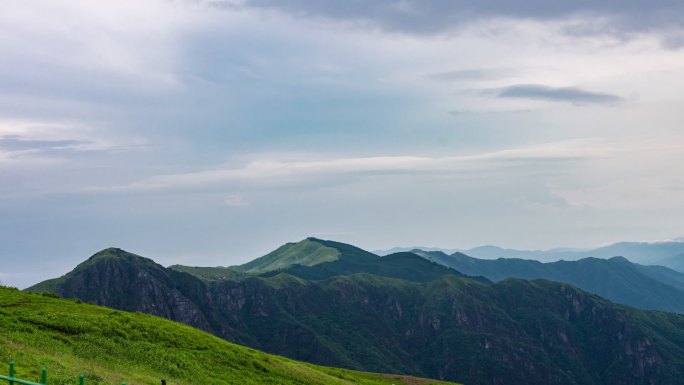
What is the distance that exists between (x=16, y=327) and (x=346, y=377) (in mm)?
54573

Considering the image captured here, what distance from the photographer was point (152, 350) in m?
70.8

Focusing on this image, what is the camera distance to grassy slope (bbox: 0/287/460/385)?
176ft

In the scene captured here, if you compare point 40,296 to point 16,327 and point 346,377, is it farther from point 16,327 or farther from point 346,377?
point 346,377

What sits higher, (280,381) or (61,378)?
(61,378)

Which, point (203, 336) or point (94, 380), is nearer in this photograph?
point (94, 380)

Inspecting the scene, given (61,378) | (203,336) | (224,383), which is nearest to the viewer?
A: (61,378)

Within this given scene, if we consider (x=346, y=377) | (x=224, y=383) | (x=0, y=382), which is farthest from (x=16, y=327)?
(x=346, y=377)

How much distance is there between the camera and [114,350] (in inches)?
2643

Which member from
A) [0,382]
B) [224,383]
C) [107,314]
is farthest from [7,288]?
[0,382]

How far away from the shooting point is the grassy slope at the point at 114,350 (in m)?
53.5

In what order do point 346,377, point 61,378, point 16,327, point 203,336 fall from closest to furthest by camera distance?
point 61,378, point 16,327, point 203,336, point 346,377

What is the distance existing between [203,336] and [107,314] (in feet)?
42.5

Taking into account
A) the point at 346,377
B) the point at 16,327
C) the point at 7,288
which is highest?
the point at 7,288

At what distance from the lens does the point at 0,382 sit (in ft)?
132
